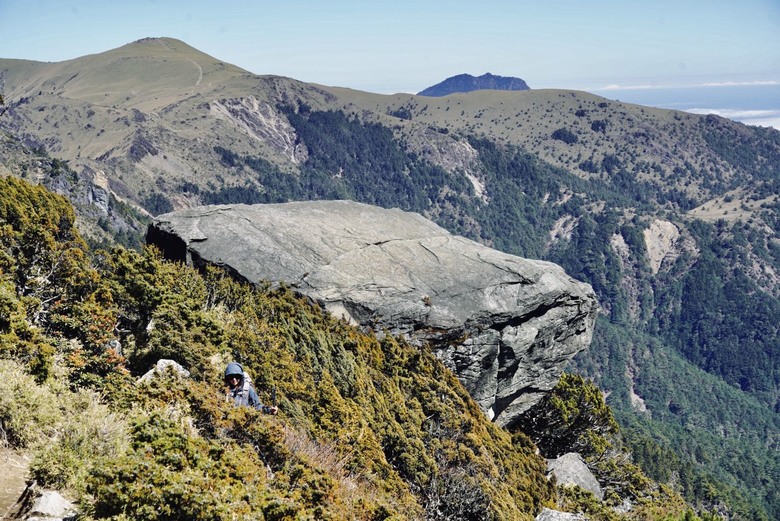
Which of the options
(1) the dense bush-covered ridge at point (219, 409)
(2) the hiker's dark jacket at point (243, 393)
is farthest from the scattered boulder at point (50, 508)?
(2) the hiker's dark jacket at point (243, 393)

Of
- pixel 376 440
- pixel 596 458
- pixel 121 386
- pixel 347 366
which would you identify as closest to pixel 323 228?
pixel 347 366

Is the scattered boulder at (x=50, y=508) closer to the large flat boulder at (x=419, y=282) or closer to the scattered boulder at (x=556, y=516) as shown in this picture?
the scattered boulder at (x=556, y=516)

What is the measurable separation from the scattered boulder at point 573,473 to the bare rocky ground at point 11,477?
21.8 metres

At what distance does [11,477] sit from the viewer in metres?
9.12

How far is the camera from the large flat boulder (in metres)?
23.9

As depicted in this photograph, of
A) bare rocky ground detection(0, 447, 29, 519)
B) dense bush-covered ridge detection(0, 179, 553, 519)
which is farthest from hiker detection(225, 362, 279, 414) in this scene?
bare rocky ground detection(0, 447, 29, 519)

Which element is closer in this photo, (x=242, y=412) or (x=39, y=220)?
(x=242, y=412)

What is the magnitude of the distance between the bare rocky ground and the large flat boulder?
44.7ft

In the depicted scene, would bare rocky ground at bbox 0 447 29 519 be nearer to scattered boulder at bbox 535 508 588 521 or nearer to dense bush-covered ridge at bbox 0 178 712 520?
dense bush-covered ridge at bbox 0 178 712 520

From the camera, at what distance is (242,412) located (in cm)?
1140

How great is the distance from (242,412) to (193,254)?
14.2 meters

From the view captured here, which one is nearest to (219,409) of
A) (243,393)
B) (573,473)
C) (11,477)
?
(243,393)

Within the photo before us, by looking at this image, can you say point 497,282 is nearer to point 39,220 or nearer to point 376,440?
point 376,440

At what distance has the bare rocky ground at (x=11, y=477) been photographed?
849cm
